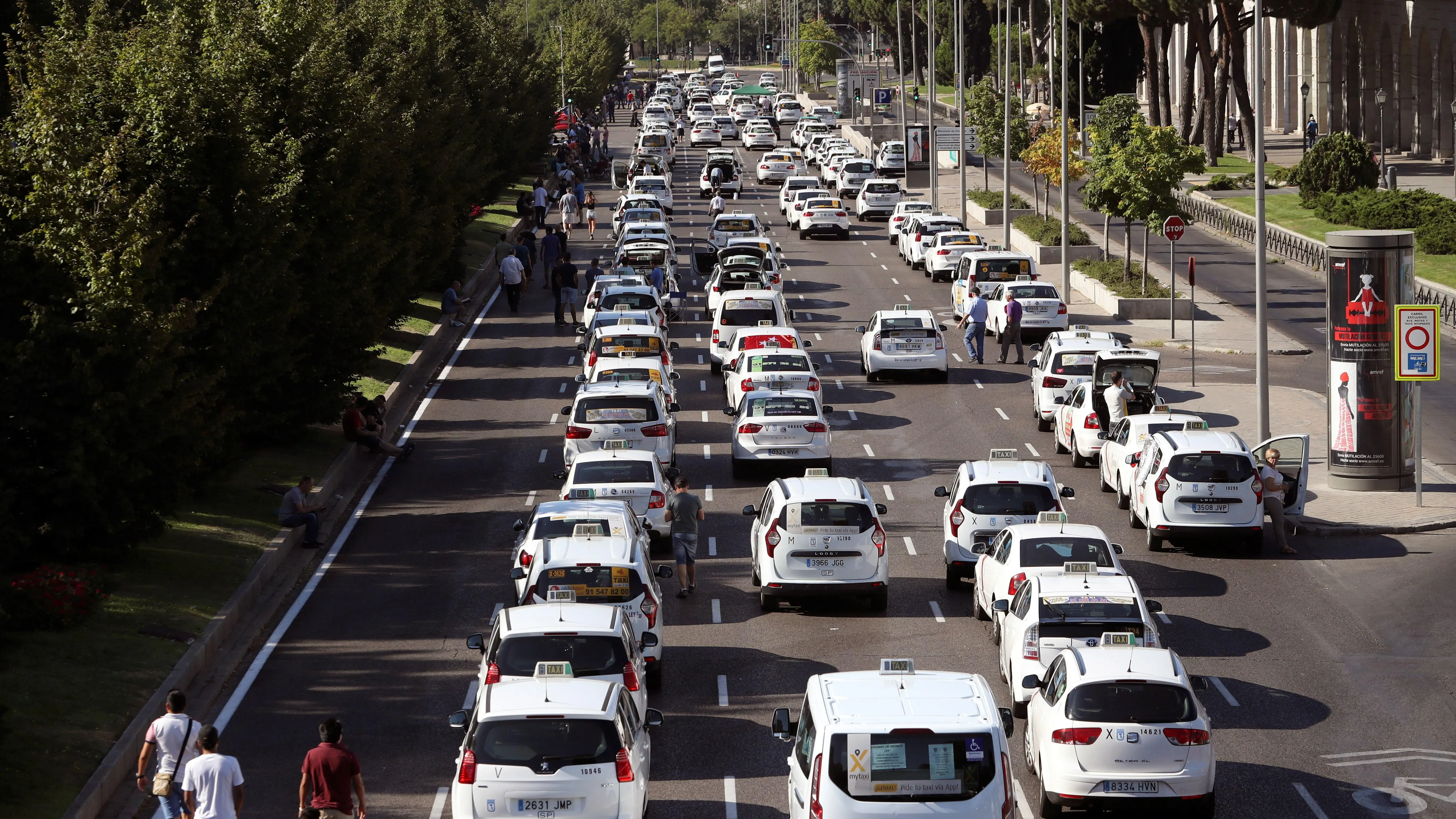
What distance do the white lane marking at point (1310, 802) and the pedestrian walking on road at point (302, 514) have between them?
51.6ft

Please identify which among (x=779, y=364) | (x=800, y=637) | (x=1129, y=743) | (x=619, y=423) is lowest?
(x=800, y=637)

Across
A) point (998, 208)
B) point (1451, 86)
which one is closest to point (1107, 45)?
point (1451, 86)

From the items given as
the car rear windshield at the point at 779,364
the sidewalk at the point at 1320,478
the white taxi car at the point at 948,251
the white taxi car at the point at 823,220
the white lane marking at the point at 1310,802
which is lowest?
the white lane marking at the point at 1310,802

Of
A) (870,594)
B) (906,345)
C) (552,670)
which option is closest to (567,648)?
(552,670)

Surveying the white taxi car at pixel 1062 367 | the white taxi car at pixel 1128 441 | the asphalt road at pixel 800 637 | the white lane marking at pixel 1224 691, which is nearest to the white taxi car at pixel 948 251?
the asphalt road at pixel 800 637

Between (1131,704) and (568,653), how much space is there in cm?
526

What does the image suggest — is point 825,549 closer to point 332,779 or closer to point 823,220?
point 332,779

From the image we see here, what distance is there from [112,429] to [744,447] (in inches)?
446

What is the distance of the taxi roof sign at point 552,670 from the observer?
15.8 m

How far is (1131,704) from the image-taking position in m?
15.9

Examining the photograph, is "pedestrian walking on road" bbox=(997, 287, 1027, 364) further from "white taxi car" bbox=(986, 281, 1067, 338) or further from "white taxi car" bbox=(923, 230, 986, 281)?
"white taxi car" bbox=(923, 230, 986, 281)

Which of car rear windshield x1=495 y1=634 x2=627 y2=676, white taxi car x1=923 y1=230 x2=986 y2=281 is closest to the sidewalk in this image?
car rear windshield x1=495 y1=634 x2=627 y2=676

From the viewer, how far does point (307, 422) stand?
33625 mm

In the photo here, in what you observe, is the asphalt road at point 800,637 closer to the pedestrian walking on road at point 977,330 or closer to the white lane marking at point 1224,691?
the white lane marking at point 1224,691
